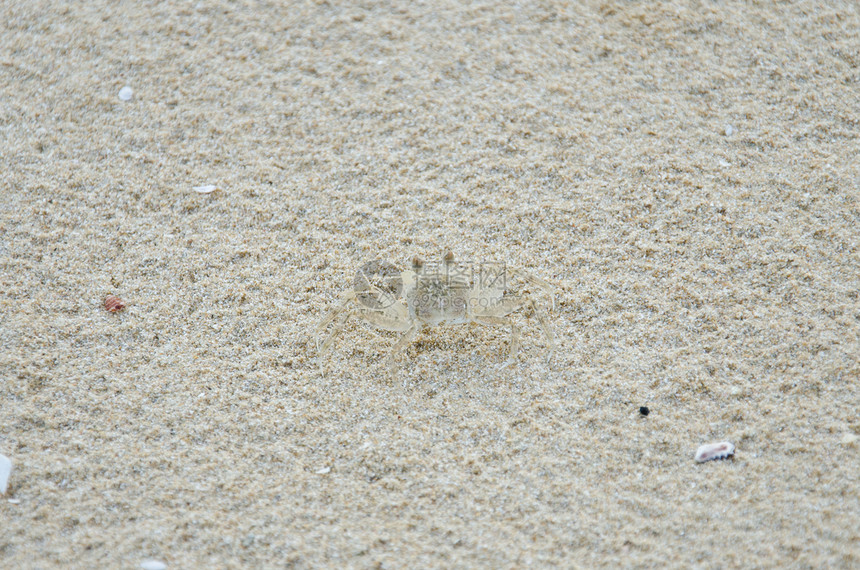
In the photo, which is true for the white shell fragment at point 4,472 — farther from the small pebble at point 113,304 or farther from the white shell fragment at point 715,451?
the white shell fragment at point 715,451

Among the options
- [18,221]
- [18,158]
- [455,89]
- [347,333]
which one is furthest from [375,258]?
[18,158]

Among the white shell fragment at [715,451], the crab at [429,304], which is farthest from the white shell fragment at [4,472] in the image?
the white shell fragment at [715,451]

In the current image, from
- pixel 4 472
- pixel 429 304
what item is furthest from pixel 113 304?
pixel 429 304

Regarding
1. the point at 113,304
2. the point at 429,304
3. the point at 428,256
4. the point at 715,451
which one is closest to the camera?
the point at 715,451

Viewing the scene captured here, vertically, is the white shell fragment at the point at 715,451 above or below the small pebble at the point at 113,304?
above

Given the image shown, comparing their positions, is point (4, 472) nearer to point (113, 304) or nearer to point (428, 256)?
point (113, 304)

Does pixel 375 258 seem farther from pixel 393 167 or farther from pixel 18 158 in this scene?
pixel 18 158
